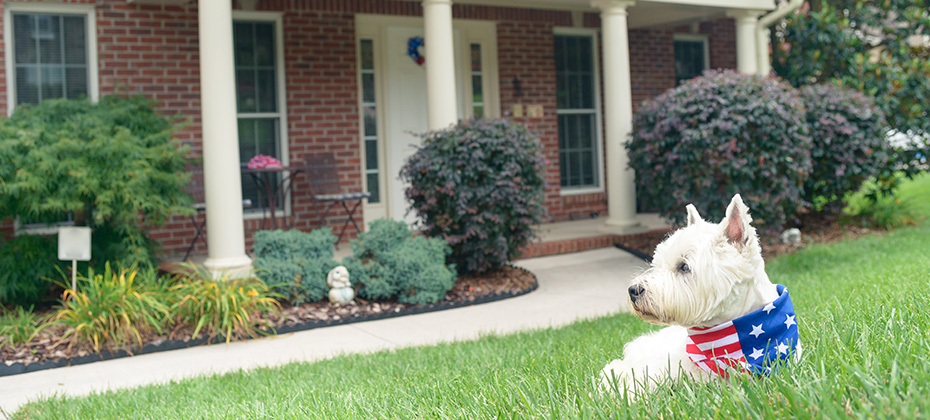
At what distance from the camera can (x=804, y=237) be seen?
9.15 m

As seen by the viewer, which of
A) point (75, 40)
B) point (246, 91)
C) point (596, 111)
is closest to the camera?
point (75, 40)

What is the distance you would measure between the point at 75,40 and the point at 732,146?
6525mm

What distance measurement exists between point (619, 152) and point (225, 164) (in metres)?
4.35

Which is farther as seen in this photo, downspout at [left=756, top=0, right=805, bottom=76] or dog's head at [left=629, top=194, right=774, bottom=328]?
downspout at [left=756, top=0, right=805, bottom=76]

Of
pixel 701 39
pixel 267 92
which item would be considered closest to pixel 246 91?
pixel 267 92

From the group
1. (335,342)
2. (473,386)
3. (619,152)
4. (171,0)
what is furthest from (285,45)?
(473,386)

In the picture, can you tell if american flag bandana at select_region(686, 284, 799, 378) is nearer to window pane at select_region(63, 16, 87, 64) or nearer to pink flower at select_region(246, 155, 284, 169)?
pink flower at select_region(246, 155, 284, 169)

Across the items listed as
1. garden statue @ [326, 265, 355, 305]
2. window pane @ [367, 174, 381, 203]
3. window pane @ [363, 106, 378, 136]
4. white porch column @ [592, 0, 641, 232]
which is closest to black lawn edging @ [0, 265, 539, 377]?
garden statue @ [326, 265, 355, 305]

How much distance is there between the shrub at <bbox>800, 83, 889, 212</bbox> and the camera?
8.45 m

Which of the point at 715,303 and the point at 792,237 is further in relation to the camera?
the point at 792,237

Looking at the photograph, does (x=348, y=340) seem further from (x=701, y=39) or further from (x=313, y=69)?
(x=701, y=39)

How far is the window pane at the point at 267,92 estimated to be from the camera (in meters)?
8.93

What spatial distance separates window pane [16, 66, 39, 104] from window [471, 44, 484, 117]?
4.98 metres

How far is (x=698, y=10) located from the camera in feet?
32.7
